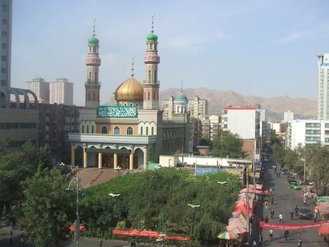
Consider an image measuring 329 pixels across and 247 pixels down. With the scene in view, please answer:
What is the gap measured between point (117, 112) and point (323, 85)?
81.4 metres

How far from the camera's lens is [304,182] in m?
58.6

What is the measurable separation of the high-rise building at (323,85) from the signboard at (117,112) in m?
75.6

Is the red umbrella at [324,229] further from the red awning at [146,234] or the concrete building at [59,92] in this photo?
the concrete building at [59,92]

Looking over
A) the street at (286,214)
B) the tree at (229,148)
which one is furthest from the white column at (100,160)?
the street at (286,214)

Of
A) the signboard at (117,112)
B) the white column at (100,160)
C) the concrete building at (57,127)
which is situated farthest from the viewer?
the concrete building at (57,127)

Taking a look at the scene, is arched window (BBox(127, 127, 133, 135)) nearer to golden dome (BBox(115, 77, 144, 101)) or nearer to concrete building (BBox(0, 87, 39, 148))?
golden dome (BBox(115, 77, 144, 101))

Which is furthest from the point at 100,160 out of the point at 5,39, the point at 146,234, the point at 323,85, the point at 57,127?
the point at 323,85

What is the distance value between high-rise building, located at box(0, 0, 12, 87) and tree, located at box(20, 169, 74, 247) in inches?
2145

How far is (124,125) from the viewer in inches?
2248

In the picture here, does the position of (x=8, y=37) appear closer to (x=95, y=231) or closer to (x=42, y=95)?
(x=95, y=231)

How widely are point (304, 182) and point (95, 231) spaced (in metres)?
36.5

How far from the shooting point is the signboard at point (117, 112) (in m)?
56.6

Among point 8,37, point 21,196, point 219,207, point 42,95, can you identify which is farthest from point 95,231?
point 42,95

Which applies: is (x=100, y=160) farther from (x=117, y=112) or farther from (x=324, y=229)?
(x=324, y=229)
